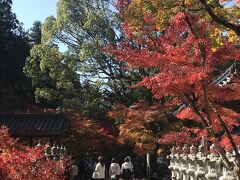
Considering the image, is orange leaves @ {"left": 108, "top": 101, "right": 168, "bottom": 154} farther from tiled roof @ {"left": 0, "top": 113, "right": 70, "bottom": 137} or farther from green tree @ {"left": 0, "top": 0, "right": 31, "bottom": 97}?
green tree @ {"left": 0, "top": 0, "right": 31, "bottom": 97}

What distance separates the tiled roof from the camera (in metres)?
19.9

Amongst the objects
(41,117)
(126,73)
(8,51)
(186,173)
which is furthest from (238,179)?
(8,51)

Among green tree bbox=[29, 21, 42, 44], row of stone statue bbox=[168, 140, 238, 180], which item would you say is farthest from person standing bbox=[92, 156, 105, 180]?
green tree bbox=[29, 21, 42, 44]

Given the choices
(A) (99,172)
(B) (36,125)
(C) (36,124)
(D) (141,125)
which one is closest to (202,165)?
(A) (99,172)

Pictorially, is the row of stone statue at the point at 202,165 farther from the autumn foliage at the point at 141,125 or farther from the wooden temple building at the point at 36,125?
the wooden temple building at the point at 36,125

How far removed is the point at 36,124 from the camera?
21078mm

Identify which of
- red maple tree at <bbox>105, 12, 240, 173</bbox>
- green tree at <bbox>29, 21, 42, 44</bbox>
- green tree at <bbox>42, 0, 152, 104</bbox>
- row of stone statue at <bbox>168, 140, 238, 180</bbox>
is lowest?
row of stone statue at <bbox>168, 140, 238, 180</bbox>

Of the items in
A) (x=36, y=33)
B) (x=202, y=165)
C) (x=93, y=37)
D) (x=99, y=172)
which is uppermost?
(x=36, y=33)

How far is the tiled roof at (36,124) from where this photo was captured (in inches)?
784

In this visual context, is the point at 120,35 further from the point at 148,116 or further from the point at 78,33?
the point at 148,116

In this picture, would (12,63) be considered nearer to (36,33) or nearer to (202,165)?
(36,33)

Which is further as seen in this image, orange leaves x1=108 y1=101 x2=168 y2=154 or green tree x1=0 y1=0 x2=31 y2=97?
green tree x1=0 y1=0 x2=31 y2=97

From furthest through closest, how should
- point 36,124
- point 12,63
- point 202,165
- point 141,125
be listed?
point 12,63
point 141,125
point 36,124
point 202,165

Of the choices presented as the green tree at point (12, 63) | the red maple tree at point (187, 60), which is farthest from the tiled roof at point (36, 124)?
the green tree at point (12, 63)
